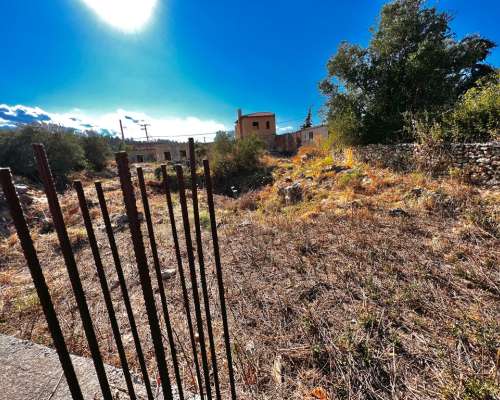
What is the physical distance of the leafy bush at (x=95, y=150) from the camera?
676 inches

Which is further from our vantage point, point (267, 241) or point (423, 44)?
point (423, 44)

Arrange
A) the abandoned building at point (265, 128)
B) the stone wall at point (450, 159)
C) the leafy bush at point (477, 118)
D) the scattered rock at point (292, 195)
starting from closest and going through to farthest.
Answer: the stone wall at point (450, 159)
the leafy bush at point (477, 118)
the scattered rock at point (292, 195)
the abandoned building at point (265, 128)

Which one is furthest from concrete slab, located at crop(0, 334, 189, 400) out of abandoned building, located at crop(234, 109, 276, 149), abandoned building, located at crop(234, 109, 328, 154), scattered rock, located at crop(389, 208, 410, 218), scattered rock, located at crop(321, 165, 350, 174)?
abandoned building, located at crop(234, 109, 276, 149)

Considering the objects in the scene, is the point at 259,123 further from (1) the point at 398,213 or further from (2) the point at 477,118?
(1) the point at 398,213

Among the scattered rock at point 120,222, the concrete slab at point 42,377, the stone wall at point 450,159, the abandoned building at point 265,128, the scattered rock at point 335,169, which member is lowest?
the scattered rock at point 120,222

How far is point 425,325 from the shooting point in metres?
1.78

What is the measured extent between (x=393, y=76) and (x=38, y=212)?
12.4 meters

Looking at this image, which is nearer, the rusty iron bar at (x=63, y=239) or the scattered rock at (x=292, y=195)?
the rusty iron bar at (x=63, y=239)

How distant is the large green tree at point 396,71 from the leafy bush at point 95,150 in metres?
17.5

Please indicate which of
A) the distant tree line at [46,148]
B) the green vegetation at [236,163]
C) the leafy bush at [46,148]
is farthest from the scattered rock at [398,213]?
the distant tree line at [46,148]

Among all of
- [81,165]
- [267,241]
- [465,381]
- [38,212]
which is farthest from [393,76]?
[81,165]

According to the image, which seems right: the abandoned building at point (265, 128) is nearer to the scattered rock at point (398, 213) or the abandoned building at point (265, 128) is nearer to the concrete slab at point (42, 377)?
the scattered rock at point (398, 213)

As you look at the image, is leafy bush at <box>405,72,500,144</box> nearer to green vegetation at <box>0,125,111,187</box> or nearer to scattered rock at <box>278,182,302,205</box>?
scattered rock at <box>278,182,302,205</box>

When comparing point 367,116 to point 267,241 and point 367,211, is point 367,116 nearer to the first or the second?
point 367,211
